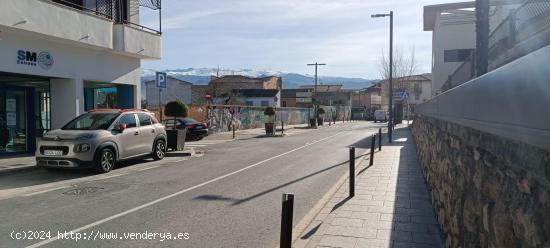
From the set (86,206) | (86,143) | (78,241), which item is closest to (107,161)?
(86,143)

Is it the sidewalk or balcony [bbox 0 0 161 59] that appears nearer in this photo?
the sidewalk

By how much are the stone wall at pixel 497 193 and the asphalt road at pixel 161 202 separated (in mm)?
2460

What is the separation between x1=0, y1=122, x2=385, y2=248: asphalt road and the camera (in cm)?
598

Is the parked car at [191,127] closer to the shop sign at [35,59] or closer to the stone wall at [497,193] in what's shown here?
the shop sign at [35,59]

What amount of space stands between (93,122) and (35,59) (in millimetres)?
3992

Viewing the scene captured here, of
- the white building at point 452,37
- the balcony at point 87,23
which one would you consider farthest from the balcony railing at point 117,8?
the white building at point 452,37

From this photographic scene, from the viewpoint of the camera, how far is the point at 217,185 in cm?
1007

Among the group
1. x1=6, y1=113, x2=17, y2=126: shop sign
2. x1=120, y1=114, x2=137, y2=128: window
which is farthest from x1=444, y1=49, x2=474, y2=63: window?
x1=6, y1=113, x2=17, y2=126: shop sign

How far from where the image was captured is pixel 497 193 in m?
2.73

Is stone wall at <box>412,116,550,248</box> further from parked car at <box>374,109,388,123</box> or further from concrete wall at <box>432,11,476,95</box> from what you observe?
parked car at <box>374,109,388,123</box>

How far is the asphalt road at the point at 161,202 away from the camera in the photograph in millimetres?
5980

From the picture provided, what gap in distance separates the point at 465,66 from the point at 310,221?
3.68 metres

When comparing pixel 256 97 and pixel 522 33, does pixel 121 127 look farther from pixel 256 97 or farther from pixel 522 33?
pixel 256 97

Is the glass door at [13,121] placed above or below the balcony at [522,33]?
below
